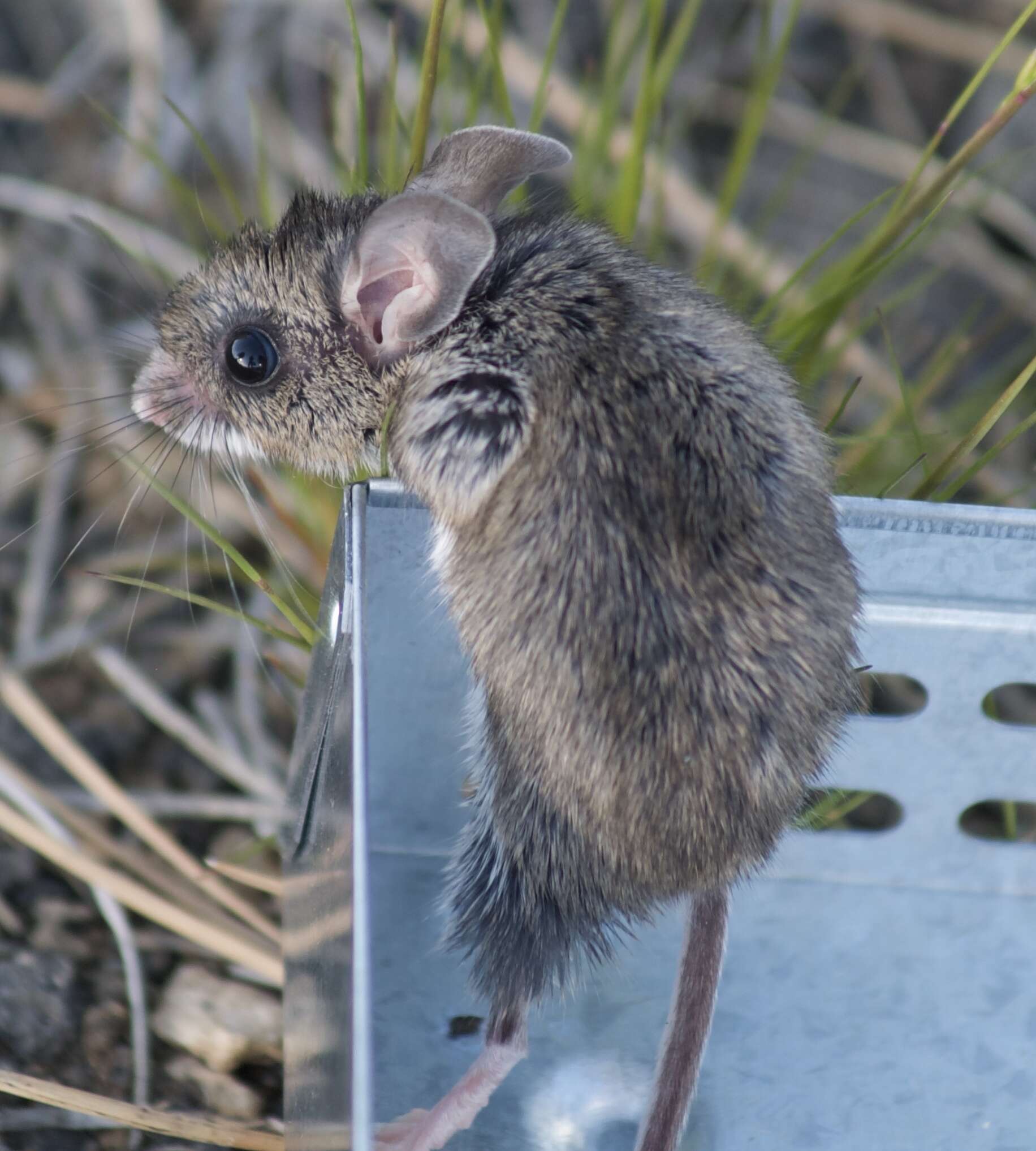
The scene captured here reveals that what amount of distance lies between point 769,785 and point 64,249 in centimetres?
229

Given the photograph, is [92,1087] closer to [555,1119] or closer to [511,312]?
[555,1119]

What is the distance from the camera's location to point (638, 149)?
75.7 inches

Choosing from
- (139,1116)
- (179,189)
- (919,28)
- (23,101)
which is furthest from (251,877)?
(919,28)

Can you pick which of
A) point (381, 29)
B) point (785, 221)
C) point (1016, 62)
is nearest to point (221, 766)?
point (381, 29)

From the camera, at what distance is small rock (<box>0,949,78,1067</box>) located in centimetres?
172

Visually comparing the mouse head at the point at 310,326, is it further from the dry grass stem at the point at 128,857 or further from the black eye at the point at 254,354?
the dry grass stem at the point at 128,857

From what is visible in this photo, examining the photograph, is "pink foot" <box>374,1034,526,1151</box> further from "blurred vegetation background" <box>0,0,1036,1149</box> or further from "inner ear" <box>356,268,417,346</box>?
"inner ear" <box>356,268,417,346</box>

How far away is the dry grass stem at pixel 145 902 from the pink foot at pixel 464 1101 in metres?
0.42

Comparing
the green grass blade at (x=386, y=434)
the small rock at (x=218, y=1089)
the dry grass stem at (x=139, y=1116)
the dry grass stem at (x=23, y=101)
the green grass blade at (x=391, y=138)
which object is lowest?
the small rock at (x=218, y=1089)

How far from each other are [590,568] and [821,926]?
2.58 feet

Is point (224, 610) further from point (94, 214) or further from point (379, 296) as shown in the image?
point (94, 214)

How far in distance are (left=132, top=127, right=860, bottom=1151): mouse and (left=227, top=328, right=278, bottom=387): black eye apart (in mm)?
39

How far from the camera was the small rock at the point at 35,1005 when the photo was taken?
5.63 feet

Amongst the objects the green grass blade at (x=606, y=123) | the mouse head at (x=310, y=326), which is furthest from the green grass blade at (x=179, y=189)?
the green grass blade at (x=606, y=123)
